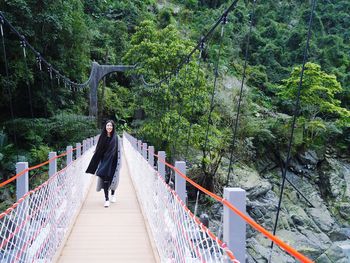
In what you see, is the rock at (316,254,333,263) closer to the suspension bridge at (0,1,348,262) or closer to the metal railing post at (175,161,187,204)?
the suspension bridge at (0,1,348,262)

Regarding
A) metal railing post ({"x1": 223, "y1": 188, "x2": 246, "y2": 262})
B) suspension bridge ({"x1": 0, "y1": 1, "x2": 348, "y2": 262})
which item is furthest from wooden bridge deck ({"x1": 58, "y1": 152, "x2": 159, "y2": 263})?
metal railing post ({"x1": 223, "y1": 188, "x2": 246, "y2": 262})

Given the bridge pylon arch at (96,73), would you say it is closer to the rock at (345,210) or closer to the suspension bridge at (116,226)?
the rock at (345,210)

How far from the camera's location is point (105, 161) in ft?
12.0

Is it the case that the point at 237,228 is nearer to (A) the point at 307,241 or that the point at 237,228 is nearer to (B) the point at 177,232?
(B) the point at 177,232

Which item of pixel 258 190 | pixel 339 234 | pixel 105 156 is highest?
pixel 105 156

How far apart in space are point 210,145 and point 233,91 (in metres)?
2.84

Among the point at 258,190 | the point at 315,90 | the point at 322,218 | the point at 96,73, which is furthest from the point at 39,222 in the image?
the point at 96,73

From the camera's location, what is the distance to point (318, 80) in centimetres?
1195

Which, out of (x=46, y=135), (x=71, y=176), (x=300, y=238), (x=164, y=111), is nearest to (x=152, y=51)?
(x=164, y=111)

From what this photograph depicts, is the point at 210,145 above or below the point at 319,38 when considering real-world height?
below

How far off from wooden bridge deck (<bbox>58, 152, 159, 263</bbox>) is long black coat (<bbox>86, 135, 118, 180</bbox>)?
0.34 m

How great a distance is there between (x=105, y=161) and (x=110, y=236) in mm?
995

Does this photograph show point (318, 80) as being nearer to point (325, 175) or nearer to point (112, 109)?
point (325, 175)

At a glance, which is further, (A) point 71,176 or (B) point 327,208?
(B) point 327,208
